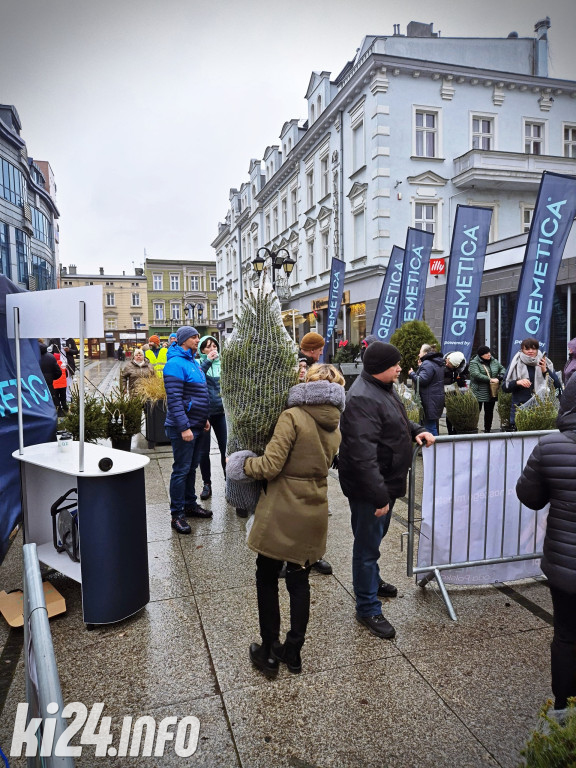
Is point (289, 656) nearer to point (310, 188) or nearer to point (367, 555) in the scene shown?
point (367, 555)

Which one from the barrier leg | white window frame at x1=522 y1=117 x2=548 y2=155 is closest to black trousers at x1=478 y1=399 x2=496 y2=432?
the barrier leg

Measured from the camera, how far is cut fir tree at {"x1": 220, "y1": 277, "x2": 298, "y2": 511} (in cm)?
270

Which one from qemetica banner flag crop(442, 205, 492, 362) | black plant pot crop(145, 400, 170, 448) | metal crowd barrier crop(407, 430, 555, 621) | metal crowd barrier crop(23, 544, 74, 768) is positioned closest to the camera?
metal crowd barrier crop(23, 544, 74, 768)

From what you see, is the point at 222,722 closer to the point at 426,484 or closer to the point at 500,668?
the point at 500,668

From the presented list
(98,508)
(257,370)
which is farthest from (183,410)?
(257,370)

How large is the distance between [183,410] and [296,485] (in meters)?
2.39

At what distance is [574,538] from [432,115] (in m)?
23.5

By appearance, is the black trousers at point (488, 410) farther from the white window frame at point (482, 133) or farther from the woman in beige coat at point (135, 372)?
the white window frame at point (482, 133)

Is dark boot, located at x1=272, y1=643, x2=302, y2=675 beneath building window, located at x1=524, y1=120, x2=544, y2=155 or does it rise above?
beneath

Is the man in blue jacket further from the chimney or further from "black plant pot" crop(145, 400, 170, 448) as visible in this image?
the chimney

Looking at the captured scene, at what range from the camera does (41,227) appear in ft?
155

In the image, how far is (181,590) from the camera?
3840mm

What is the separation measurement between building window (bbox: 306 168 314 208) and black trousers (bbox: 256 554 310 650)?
91.8ft

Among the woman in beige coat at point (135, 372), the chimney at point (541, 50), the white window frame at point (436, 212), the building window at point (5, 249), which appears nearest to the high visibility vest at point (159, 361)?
the woman in beige coat at point (135, 372)
